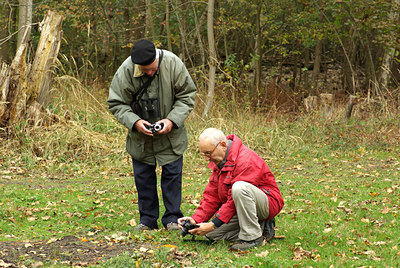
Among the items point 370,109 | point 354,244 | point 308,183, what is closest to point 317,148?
point 370,109

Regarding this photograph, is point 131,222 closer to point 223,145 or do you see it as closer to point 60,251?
point 60,251

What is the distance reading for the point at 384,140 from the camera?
11.2m

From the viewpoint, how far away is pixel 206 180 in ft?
27.9

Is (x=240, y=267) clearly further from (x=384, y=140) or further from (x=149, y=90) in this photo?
(x=384, y=140)

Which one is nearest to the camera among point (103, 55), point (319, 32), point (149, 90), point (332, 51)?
point (149, 90)

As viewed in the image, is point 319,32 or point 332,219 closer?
point 332,219

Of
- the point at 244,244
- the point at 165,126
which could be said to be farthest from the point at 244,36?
the point at 244,244

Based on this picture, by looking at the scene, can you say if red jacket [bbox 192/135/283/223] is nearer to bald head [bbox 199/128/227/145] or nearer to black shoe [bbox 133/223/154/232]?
bald head [bbox 199/128/227/145]

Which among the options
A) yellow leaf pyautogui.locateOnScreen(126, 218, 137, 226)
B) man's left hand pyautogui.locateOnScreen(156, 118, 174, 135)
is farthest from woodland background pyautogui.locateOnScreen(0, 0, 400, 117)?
man's left hand pyautogui.locateOnScreen(156, 118, 174, 135)

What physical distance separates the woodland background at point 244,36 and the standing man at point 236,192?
674cm

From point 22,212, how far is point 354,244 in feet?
12.5

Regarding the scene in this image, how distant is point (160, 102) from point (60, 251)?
167 cm

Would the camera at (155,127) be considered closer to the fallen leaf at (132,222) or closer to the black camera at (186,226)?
the black camera at (186,226)

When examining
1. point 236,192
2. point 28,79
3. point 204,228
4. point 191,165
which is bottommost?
point 191,165
